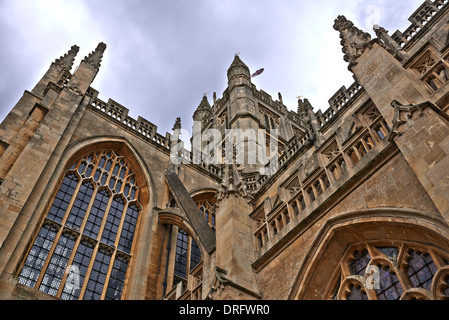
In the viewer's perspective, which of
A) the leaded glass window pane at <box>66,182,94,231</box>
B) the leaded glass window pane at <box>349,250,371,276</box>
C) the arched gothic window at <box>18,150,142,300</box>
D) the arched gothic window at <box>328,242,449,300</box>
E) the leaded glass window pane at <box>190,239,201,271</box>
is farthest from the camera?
the leaded glass window pane at <box>190,239,201,271</box>

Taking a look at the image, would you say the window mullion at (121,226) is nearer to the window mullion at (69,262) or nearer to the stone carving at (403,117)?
the window mullion at (69,262)

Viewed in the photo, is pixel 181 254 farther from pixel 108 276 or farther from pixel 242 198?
pixel 242 198

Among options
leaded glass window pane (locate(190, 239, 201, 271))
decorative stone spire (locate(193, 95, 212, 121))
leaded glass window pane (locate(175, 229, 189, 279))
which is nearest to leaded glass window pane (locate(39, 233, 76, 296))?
leaded glass window pane (locate(175, 229, 189, 279))

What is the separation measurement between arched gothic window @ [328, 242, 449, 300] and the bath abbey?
0.07 ft

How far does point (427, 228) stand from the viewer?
211 inches

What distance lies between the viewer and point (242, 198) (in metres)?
9.77

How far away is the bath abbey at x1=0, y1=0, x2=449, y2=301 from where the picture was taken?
604 centimetres

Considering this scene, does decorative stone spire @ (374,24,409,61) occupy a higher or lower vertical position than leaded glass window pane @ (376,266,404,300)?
higher

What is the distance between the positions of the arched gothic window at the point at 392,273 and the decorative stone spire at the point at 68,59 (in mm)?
14463

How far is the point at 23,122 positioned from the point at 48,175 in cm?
261

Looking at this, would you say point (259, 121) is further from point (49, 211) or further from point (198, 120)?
point (49, 211)

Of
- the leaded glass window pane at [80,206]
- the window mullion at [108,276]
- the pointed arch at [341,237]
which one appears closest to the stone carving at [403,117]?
the pointed arch at [341,237]

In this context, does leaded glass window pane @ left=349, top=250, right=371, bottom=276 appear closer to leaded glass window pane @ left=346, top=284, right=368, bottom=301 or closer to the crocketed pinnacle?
leaded glass window pane @ left=346, top=284, right=368, bottom=301

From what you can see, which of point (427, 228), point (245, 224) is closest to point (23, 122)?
point (245, 224)
